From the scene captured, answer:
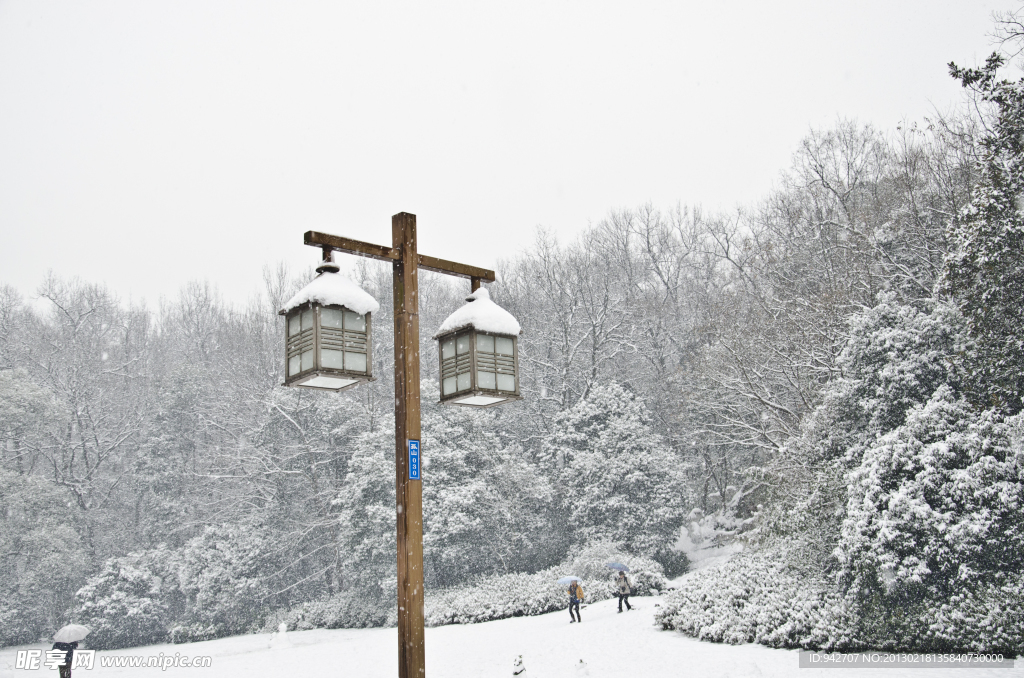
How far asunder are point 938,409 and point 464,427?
49.9 ft

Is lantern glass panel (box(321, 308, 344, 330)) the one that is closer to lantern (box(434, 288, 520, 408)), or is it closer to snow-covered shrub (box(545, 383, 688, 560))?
lantern (box(434, 288, 520, 408))

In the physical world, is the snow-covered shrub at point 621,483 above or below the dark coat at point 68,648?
above

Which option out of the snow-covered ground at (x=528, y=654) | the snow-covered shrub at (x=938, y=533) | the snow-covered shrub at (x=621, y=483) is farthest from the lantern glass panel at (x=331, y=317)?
the snow-covered shrub at (x=621, y=483)

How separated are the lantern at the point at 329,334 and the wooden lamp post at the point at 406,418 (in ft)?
0.10

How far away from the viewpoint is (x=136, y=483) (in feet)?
99.6

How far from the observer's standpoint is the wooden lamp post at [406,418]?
5254mm

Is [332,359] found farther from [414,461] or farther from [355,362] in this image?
[414,461]

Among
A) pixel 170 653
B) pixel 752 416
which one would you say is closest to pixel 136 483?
pixel 170 653

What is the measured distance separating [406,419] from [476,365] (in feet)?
2.62

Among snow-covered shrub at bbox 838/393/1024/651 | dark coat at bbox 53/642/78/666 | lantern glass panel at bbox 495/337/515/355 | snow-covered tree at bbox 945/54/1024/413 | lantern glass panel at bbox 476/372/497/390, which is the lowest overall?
dark coat at bbox 53/642/78/666

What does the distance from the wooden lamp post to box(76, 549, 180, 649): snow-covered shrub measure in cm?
2289

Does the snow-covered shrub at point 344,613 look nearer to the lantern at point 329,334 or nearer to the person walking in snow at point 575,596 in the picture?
the person walking in snow at point 575,596

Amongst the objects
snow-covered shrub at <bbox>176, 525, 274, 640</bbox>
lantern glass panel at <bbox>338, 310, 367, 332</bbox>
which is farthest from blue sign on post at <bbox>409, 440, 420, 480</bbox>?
snow-covered shrub at <bbox>176, 525, 274, 640</bbox>

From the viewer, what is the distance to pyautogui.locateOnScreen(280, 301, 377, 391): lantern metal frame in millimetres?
5500
